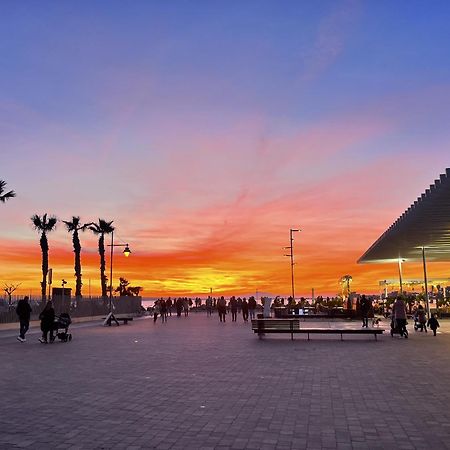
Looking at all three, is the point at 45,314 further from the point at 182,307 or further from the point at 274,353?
the point at 182,307

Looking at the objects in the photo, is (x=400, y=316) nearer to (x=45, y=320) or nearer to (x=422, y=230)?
(x=422, y=230)

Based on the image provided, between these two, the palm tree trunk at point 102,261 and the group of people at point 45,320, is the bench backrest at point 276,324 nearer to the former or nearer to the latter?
the group of people at point 45,320

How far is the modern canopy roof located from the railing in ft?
63.6

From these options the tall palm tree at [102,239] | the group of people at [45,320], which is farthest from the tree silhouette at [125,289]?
the group of people at [45,320]

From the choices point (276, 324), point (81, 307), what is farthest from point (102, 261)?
point (276, 324)

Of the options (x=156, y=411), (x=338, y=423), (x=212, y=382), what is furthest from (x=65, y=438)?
(x=212, y=382)

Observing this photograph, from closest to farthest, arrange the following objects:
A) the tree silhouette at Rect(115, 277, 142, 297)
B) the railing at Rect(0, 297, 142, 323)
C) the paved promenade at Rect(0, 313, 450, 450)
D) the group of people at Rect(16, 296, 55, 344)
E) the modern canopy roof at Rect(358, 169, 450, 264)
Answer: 1. the paved promenade at Rect(0, 313, 450, 450)
2. the modern canopy roof at Rect(358, 169, 450, 264)
3. the group of people at Rect(16, 296, 55, 344)
4. the railing at Rect(0, 297, 142, 323)
5. the tree silhouette at Rect(115, 277, 142, 297)

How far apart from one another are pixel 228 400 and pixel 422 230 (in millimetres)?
16559

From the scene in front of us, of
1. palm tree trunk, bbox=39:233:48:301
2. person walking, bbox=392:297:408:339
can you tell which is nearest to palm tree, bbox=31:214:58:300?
palm tree trunk, bbox=39:233:48:301

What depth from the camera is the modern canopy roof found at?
15571 mm

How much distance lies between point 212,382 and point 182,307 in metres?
40.4

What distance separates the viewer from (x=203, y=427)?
6.35 m

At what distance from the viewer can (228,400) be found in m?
7.94

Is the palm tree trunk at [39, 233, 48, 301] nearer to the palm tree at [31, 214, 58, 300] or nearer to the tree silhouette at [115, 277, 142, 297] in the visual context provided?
the palm tree at [31, 214, 58, 300]
